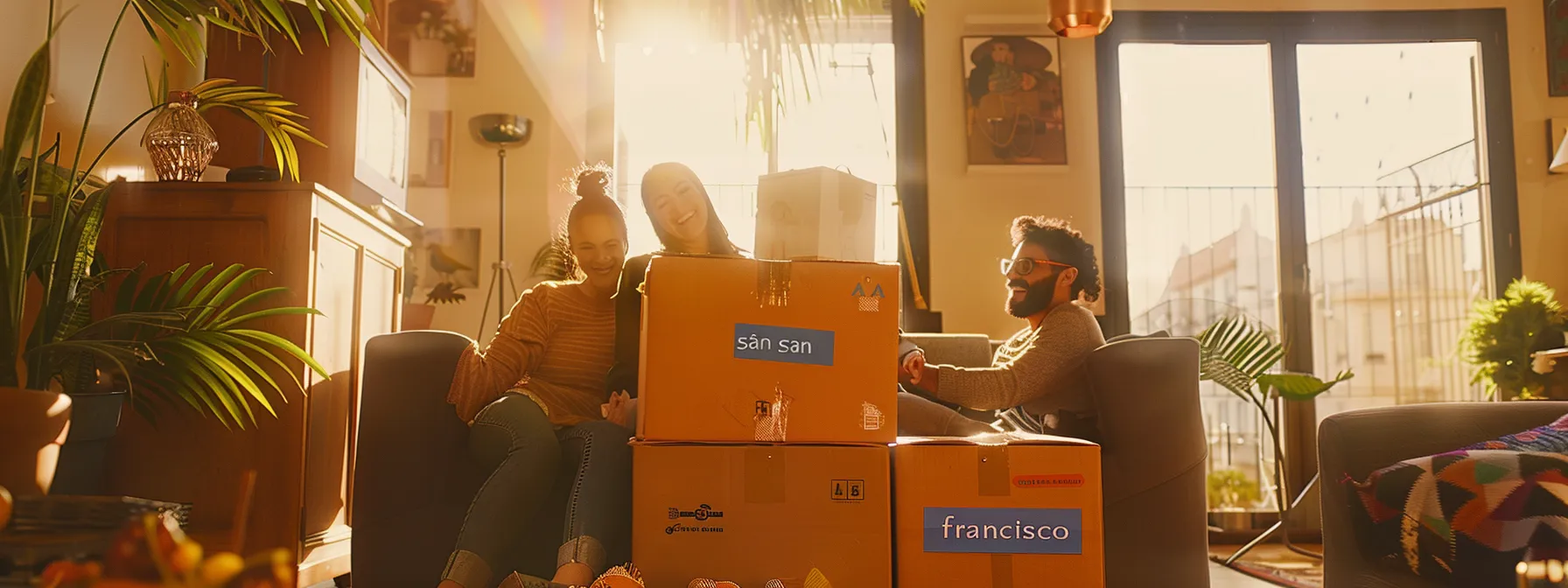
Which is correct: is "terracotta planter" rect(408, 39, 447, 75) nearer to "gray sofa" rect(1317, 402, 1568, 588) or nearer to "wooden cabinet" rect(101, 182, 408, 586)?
"wooden cabinet" rect(101, 182, 408, 586)

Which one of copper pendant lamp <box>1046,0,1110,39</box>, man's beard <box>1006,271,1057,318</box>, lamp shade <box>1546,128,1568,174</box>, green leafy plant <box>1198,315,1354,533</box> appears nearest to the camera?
man's beard <box>1006,271,1057,318</box>

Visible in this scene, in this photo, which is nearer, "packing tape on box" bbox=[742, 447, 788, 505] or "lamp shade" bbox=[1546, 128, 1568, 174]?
"packing tape on box" bbox=[742, 447, 788, 505]

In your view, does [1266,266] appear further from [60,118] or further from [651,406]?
[60,118]

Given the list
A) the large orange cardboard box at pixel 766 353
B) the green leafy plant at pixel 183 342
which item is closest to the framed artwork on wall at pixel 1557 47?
the large orange cardboard box at pixel 766 353

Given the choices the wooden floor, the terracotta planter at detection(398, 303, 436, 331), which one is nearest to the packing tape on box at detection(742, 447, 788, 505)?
the wooden floor

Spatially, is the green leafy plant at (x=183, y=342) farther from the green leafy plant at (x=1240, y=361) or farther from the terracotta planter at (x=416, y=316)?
the green leafy plant at (x=1240, y=361)

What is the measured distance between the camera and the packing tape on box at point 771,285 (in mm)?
1581

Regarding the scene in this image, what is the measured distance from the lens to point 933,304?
3.99 meters

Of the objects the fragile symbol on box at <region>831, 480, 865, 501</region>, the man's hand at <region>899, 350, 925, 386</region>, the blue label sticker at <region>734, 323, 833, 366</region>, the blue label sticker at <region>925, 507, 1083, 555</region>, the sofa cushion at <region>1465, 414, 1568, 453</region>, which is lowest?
the blue label sticker at <region>925, 507, 1083, 555</region>

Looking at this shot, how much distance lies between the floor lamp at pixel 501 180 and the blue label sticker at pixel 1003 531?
101 inches

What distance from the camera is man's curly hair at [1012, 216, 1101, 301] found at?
228 cm

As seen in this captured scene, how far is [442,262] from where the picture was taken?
12.4ft

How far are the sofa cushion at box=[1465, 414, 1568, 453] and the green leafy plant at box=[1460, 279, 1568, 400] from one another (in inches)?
96.1

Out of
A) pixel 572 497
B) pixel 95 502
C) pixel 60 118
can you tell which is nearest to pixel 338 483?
pixel 572 497
